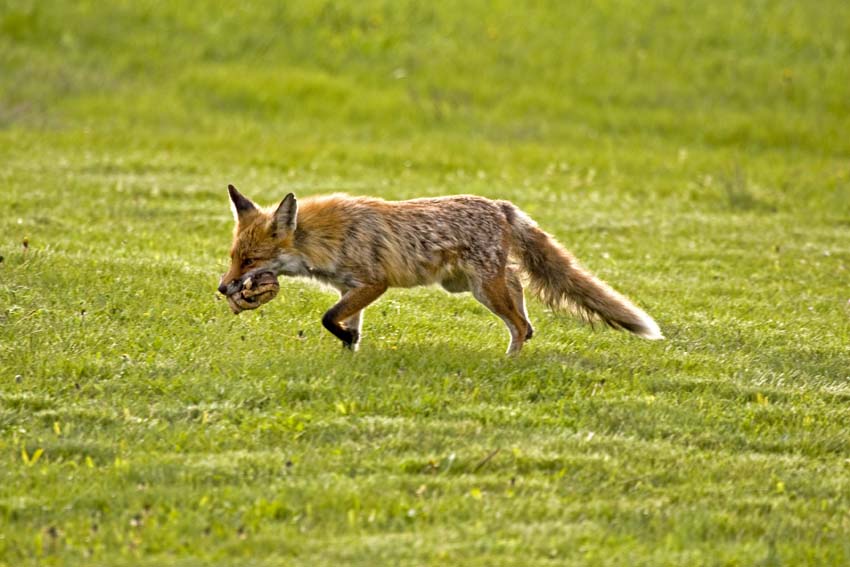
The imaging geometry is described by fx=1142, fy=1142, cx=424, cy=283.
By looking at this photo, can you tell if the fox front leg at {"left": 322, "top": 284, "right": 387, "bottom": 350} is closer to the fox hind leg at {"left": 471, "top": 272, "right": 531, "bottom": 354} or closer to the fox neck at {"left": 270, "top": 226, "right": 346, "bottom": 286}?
the fox neck at {"left": 270, "top": 226, "right": 346, "bottom": 286}

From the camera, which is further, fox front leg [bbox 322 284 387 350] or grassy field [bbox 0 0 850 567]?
fox front leg [bbox 322 284 387 350]

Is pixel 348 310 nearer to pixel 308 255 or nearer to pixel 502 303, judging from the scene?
pixel 308 255

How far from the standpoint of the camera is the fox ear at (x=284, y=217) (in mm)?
9281

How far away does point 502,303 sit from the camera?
9.77 metres

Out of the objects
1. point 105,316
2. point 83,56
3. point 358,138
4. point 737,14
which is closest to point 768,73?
point 737,14

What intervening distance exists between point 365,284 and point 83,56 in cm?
2030

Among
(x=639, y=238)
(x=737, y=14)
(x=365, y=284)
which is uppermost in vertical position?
(x=737, y=14)

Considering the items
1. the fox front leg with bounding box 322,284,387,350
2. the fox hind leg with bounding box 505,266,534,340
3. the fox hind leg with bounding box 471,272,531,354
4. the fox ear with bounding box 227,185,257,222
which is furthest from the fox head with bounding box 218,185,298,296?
the fox hind leg with bounding box 505,266,534,340

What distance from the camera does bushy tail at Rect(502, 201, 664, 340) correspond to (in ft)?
32.5

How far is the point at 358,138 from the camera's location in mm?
24172

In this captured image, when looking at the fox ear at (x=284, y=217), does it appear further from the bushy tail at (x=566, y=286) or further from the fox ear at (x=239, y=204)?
the bushy tail at (x=566, y=286)

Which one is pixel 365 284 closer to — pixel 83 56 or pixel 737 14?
pixel 83 56

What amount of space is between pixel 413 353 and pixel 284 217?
1559 mm

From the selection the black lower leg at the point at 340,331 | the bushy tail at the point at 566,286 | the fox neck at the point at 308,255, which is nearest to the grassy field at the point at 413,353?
the black lower leg at the point at 340,331
